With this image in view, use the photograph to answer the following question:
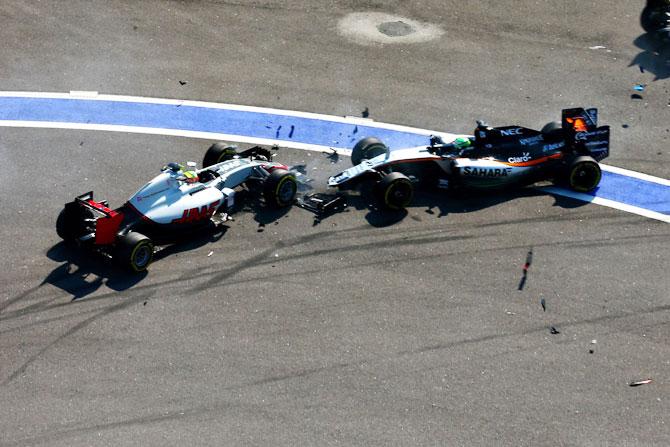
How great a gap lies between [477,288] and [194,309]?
14.8 ft

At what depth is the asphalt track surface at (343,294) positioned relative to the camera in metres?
12.1

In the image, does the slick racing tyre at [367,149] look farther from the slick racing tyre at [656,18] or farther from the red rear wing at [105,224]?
the slick racing tyre at [656,18]

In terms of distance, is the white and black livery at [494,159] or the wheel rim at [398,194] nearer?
the wheel rim at [398,194]

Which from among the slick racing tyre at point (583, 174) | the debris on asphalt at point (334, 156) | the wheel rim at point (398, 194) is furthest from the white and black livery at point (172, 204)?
the slick racing tyre at point (583, 174)

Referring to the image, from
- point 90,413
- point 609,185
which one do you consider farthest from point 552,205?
point 90,413

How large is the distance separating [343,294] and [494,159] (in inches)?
176

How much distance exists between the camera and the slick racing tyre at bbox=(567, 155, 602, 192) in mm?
16641

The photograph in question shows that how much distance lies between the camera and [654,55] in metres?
21.6

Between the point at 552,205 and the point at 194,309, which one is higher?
the point at 552,205

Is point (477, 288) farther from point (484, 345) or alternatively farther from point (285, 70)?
point (285, 70)

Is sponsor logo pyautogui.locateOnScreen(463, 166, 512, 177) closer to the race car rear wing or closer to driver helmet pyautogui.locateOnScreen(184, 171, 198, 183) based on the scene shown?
the race car rear wing

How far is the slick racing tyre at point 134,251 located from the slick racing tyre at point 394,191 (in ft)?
13.7

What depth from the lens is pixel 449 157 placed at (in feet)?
54.7

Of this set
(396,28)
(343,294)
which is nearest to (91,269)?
(343,294)
